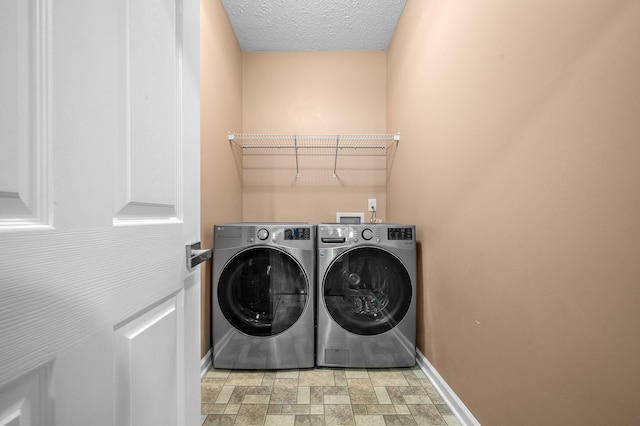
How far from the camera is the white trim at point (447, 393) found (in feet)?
4.19

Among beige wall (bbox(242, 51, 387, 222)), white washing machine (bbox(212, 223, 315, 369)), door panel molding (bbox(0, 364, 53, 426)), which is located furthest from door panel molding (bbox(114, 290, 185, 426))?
beige wall (bbox(242, 51, 387, 222))

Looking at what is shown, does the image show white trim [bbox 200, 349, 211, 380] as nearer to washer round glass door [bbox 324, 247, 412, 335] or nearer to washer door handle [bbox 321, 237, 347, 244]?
washer round glass door [bbox 324, 247, 412, 335]

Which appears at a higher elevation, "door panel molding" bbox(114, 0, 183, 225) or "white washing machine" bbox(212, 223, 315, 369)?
"door panel molding" bbox(114, 0, 183, 225)

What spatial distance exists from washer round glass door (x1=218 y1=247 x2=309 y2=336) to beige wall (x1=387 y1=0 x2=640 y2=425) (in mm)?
843

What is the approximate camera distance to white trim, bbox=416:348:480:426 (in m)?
1.28

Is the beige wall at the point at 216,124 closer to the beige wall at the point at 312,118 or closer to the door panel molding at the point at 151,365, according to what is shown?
the beige wall at the point at 312,118

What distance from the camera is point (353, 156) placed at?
8.77 feet

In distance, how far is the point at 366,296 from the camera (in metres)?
1.79

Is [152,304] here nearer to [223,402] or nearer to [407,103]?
[223,402]

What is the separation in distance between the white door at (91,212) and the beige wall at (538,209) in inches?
41.6

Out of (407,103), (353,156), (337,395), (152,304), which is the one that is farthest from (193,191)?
(353,156)

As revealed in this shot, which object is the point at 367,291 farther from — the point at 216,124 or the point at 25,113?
the point at 25,113

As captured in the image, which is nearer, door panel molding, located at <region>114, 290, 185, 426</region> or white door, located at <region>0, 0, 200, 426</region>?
white door, located at <region>0, 0, 200, 426</region>

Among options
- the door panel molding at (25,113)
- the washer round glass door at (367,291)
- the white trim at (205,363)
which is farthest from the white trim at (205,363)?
the door panel molding at (25,113)
